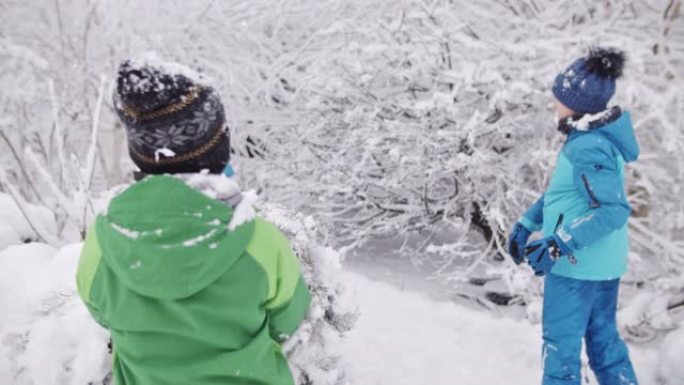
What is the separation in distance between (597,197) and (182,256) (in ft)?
5.49

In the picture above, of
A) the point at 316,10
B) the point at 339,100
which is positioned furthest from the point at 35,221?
the point at 316,10

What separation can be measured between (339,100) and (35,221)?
2.78m

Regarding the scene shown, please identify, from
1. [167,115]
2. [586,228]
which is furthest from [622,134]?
[167,115]

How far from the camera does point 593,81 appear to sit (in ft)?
7.57

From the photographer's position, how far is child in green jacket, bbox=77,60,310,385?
4.12ft

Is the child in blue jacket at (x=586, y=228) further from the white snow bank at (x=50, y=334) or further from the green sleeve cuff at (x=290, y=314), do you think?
the white snow bank at (x=50, y=334)

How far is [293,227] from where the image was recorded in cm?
187

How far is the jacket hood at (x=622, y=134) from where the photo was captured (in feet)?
7.49

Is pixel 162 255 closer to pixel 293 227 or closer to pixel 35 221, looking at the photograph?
pixel 293 227

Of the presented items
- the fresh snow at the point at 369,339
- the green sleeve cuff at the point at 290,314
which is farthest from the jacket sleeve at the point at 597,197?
the green sleeve cuff at the point at 290,314

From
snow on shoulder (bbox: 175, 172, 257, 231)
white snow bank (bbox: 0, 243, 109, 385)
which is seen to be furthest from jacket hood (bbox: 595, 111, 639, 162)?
white snow bank (bbox: 0, 243, 109, 385)

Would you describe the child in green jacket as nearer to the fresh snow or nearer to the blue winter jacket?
the fresh snow

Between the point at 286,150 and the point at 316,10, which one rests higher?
the point at 316,10

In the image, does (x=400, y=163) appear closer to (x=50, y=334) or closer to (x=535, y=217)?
(x=535, y=217)
